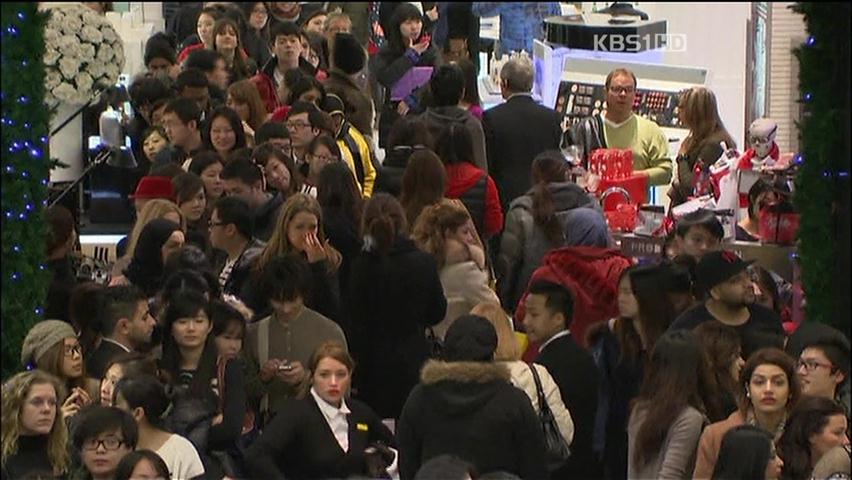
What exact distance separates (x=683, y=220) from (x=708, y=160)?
1.77 metres

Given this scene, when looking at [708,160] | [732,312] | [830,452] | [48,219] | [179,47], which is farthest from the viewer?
[179,47]

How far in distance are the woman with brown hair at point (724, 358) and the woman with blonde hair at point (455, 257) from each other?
1.76 metres

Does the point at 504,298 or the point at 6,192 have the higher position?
the point at 6,192

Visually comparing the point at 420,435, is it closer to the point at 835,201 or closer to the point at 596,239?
the point at 835,201

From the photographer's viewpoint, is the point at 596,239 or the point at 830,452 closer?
the point at 830,452

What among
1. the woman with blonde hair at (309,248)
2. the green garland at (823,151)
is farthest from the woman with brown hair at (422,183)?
the green garland at (823,151)

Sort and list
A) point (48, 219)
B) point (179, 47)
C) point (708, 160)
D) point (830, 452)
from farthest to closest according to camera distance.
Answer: point (179, 47), point (708, 160), point (48, 219), point (830, 452)

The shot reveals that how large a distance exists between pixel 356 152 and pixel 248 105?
1.02m

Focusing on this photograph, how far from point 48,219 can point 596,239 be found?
8.35 feet

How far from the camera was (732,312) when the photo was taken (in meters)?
9.86

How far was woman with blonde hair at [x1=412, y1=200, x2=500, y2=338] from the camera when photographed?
11000mm

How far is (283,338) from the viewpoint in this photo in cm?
1005

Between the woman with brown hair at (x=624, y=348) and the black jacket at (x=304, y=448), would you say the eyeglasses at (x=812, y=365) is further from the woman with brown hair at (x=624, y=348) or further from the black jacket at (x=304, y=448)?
the black jacket at (x=304, y=448)

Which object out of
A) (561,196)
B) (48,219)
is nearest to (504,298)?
(561,196)
